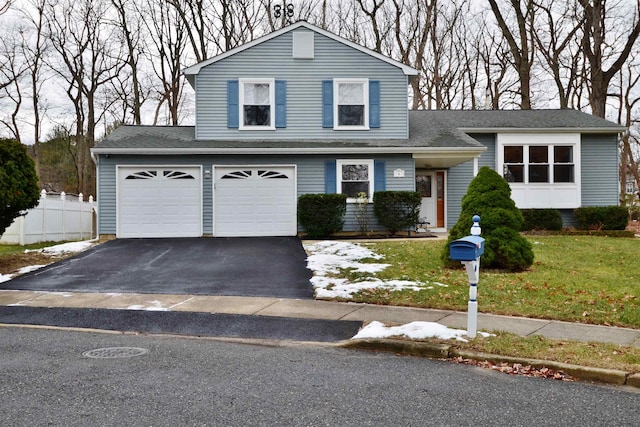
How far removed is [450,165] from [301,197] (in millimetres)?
5748

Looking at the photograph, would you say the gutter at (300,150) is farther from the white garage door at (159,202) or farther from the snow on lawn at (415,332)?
the snow on lawn at (415,332)

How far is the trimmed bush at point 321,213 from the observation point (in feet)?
50.3

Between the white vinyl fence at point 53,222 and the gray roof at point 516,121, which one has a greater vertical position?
the gray roof at point 516,121

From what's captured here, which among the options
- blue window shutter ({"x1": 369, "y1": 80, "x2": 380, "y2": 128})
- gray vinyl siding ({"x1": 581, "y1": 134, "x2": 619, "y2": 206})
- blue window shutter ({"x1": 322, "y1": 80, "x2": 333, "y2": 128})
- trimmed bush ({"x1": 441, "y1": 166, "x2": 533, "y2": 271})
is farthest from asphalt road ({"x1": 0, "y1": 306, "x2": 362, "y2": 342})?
gray vinyl siding ({"x1": 581, "y1": 134, "x2": 619, "y2": 206})

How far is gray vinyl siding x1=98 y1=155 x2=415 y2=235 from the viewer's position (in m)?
15.7

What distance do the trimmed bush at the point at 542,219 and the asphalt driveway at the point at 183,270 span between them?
27.2 ft

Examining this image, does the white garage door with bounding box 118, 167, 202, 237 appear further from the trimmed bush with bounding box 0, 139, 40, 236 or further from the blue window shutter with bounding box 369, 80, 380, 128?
the blue window shutter with bounding box 369, 80, 380, 128

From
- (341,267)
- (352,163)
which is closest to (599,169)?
(352,163)

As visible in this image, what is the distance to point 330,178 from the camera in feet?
53.3

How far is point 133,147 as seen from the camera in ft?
50.9

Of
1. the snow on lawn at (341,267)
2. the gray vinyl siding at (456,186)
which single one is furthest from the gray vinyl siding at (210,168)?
the snow on lawn at (341,267)

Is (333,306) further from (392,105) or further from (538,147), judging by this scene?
(538,147)

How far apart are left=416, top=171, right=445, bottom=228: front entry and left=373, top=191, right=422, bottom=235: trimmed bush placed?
2637 millimetres

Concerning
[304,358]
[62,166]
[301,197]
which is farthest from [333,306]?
[62,166]
